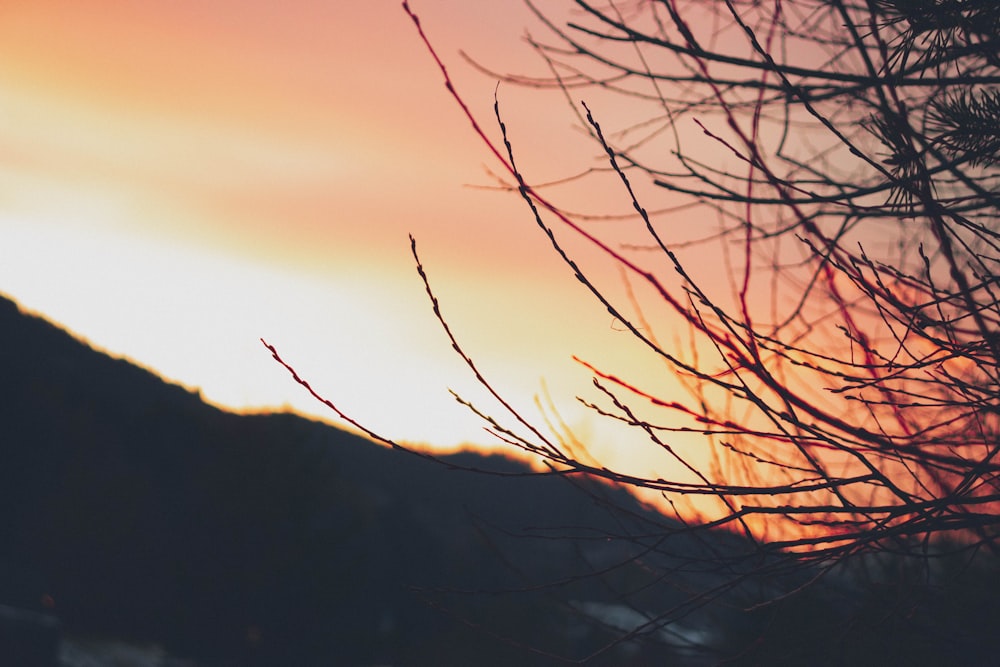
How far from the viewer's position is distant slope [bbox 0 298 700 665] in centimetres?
2636

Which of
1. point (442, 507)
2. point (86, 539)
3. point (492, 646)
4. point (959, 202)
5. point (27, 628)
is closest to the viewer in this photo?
point (959, 202)

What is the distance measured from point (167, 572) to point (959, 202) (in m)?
30.9

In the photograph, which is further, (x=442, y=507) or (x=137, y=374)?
(x=137, y=374)

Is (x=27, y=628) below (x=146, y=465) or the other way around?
below

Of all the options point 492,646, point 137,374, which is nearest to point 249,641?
point 492,646

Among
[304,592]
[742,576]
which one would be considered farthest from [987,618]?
[304,592]

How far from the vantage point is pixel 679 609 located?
1.67 metres

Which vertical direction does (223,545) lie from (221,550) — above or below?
above

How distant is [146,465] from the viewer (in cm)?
3516

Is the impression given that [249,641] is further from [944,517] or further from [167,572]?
[944,517]

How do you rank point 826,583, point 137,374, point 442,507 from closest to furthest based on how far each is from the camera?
point 826,583 → point 442,507 → point 137,374

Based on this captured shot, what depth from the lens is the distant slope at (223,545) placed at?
2636 cm

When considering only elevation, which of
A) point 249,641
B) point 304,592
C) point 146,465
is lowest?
point 249,641

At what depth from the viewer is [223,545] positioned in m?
26.5
